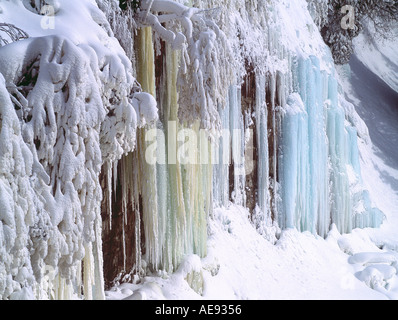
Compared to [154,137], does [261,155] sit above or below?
below

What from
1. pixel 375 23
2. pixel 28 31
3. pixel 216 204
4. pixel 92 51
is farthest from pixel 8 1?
pixel 375 23

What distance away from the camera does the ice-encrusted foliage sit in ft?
8.95

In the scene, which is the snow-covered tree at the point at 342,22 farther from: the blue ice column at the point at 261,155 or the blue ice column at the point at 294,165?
the blue ice column at the point at 261,155

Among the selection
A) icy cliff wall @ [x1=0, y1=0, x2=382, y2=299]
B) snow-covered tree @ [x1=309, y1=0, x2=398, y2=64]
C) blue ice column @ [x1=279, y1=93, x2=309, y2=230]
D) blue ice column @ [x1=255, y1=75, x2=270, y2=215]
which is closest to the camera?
icy cliff wall @ [x1=0, y1=0, x2=382, y2=299]

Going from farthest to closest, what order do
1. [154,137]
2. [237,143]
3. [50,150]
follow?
[237,143] → [154,137] → [50,150]

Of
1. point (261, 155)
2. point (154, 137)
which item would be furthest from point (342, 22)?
point (154, 137)

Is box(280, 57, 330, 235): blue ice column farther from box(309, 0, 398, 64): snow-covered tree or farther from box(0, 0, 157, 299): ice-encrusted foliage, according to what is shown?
box(0, 0, 157, 299): ice-encrusted foliage

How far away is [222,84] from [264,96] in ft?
10.2

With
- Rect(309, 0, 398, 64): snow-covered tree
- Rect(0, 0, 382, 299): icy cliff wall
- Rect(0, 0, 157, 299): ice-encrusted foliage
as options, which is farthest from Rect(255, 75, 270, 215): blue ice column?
Rect(0, 0, 157, 299): ice-encrusted foliage

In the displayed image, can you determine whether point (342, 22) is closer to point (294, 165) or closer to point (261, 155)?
point (294, 165)

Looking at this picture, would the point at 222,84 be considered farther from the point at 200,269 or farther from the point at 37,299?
the point at 37,299

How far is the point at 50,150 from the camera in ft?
9.93

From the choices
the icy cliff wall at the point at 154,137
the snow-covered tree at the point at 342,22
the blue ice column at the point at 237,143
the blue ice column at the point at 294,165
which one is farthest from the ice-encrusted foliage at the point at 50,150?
the snow-covered tree at the point at 342,22
